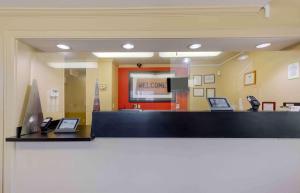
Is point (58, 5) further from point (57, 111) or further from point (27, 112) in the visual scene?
point (57, 111)

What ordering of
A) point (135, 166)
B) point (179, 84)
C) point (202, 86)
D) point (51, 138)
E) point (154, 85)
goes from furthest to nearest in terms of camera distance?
point (154, 85), point (202, 86), point (179, 84), point (135, 166), point (51, 138)

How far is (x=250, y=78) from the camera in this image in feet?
11.6

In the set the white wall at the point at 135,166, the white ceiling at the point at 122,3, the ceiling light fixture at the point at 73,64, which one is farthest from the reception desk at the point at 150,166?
the white ceiling at the point at 122,3

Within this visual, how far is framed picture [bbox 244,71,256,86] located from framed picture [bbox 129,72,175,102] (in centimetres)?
206

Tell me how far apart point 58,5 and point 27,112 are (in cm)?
112

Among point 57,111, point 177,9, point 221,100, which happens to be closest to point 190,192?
point 221,100

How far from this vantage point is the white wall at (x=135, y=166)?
7.01 ft

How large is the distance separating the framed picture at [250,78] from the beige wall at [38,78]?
9.46 ft

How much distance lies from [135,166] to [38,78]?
1538 millimetres

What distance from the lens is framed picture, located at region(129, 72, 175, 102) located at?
18.0ft

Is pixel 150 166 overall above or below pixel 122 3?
below

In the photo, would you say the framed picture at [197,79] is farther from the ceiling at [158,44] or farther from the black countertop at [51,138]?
the black countertop at [51,138]

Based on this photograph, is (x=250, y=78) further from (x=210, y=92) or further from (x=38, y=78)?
(x=38, y=78)

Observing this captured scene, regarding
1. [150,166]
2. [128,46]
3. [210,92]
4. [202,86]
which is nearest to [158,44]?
[128,46]
